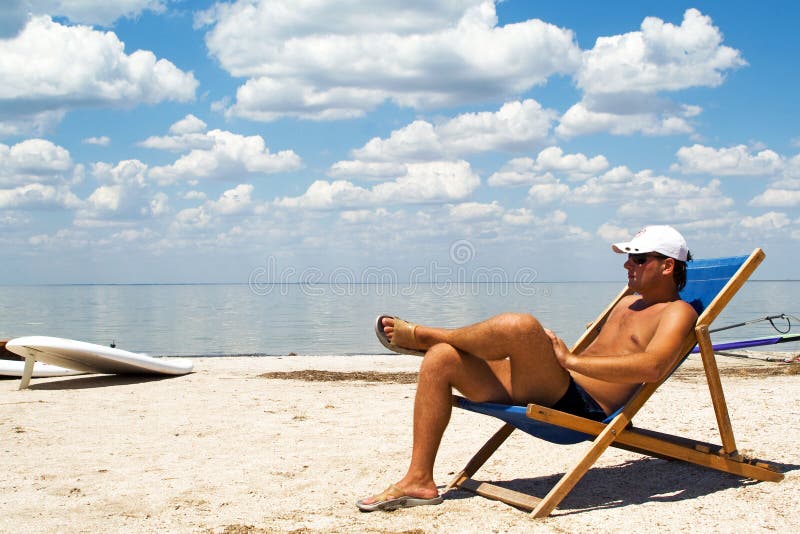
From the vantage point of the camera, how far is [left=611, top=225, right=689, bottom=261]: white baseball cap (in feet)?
12.8

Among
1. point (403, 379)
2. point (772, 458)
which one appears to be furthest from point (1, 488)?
point (403, 379)

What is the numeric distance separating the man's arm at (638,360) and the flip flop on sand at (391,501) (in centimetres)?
98

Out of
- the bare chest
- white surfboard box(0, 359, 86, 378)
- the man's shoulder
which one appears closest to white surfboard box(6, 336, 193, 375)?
white surfboard box(0, 359, 86, 378)

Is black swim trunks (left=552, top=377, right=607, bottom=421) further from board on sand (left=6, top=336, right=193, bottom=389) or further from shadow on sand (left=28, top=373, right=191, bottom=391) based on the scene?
shadow on sand (left=28, top=373, right=191, bottom=391)

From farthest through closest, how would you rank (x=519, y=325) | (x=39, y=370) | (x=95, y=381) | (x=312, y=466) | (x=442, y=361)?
(x=39, y=370)
(x=95, y=381)
(x=312, y=466)
(x=442, y=361)
(x=519, y=325)

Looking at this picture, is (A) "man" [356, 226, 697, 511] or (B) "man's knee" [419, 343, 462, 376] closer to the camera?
(A) "man" [356, 226, 697, 511]

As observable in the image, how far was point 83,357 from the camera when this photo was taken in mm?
8484

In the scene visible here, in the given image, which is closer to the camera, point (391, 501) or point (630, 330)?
point (391, 501)

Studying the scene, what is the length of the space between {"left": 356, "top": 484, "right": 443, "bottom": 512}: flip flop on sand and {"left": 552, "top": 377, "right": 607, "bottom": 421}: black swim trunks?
82cm

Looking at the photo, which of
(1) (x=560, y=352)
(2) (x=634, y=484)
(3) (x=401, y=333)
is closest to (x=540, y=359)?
(1) (x=560, y=352)

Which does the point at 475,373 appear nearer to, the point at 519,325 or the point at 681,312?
the point at 519,325

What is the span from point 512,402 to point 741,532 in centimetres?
113

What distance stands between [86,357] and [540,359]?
6357mm

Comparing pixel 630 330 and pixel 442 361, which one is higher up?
pixel 630 330
